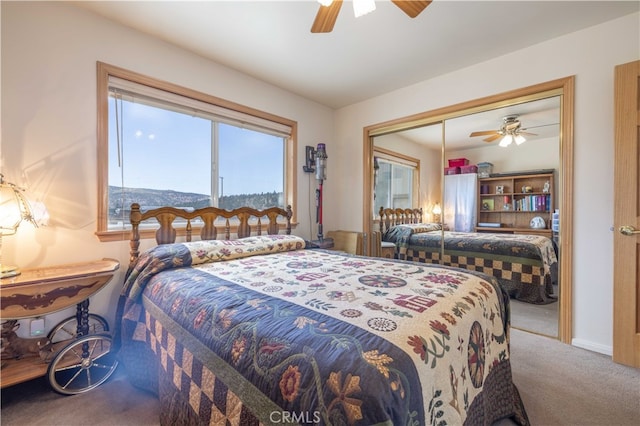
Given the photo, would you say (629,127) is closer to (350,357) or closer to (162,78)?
(350,357)

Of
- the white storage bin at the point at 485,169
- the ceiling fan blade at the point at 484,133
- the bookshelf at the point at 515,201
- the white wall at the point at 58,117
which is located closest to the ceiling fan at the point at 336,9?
the white wall at the point at 58,117

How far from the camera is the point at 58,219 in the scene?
1.82 meters

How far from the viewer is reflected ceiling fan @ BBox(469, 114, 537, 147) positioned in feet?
8.41

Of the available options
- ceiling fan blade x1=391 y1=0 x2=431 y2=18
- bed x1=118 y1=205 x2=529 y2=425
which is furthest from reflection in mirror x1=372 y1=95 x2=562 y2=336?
ceiling fan blade x1=391 y1=0 x2=431 y2=18

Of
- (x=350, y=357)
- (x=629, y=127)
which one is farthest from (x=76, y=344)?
(x=629, y=127)

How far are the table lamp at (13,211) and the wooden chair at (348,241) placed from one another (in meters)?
2.75

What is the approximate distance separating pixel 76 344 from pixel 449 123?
3.55 metres

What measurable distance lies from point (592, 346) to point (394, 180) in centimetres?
231

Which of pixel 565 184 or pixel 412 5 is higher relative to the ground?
pixel 412 5

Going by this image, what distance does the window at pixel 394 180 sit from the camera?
3.32 metres

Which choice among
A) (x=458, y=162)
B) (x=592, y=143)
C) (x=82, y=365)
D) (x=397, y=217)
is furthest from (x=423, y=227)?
(x=82, y=365)

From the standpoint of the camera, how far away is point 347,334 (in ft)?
2.72

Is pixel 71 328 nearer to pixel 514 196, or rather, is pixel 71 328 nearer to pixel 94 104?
pixel 94 104

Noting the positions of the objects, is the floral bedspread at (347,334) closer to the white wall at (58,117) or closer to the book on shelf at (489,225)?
the white wall at (58,117)
